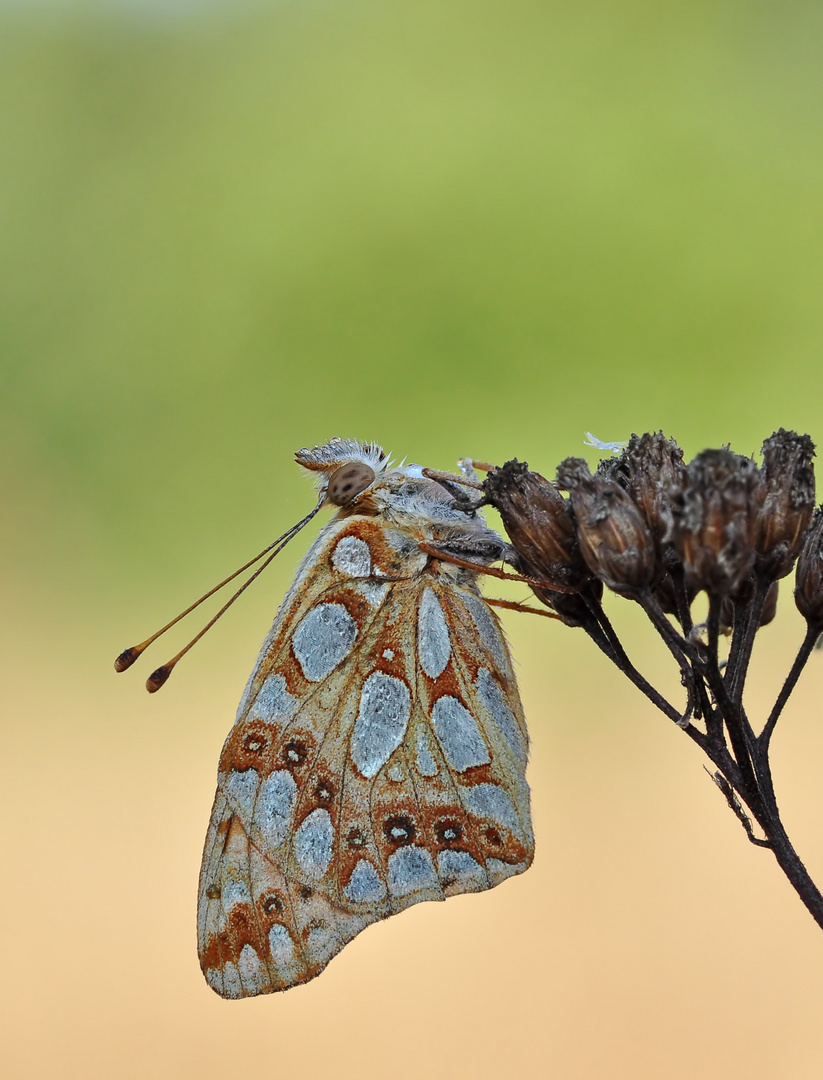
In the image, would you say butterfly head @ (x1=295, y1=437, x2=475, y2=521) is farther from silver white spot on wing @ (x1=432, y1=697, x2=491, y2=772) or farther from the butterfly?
silver white spot on wing @ (x1=432, y1=697, x2=491, y2=772)

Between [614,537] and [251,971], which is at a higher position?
[614,537]

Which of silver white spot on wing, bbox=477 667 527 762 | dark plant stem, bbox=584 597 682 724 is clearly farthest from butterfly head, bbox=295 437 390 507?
dark plant stem, bbox=584 597 682 724

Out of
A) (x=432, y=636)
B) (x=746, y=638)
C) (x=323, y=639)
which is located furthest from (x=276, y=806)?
(x=746, y=638)

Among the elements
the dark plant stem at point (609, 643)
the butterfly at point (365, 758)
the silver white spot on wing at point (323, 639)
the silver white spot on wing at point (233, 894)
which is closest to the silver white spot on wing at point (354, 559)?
the butterfly at point (365, 758)

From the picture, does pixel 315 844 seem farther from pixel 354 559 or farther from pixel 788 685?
pixel 788 685


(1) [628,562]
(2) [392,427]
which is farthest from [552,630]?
(1) [628,562]

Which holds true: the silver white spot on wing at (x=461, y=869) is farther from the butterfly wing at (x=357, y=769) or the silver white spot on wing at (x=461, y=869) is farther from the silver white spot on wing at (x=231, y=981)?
the silver white spot on wing at (x=231, y=981)
